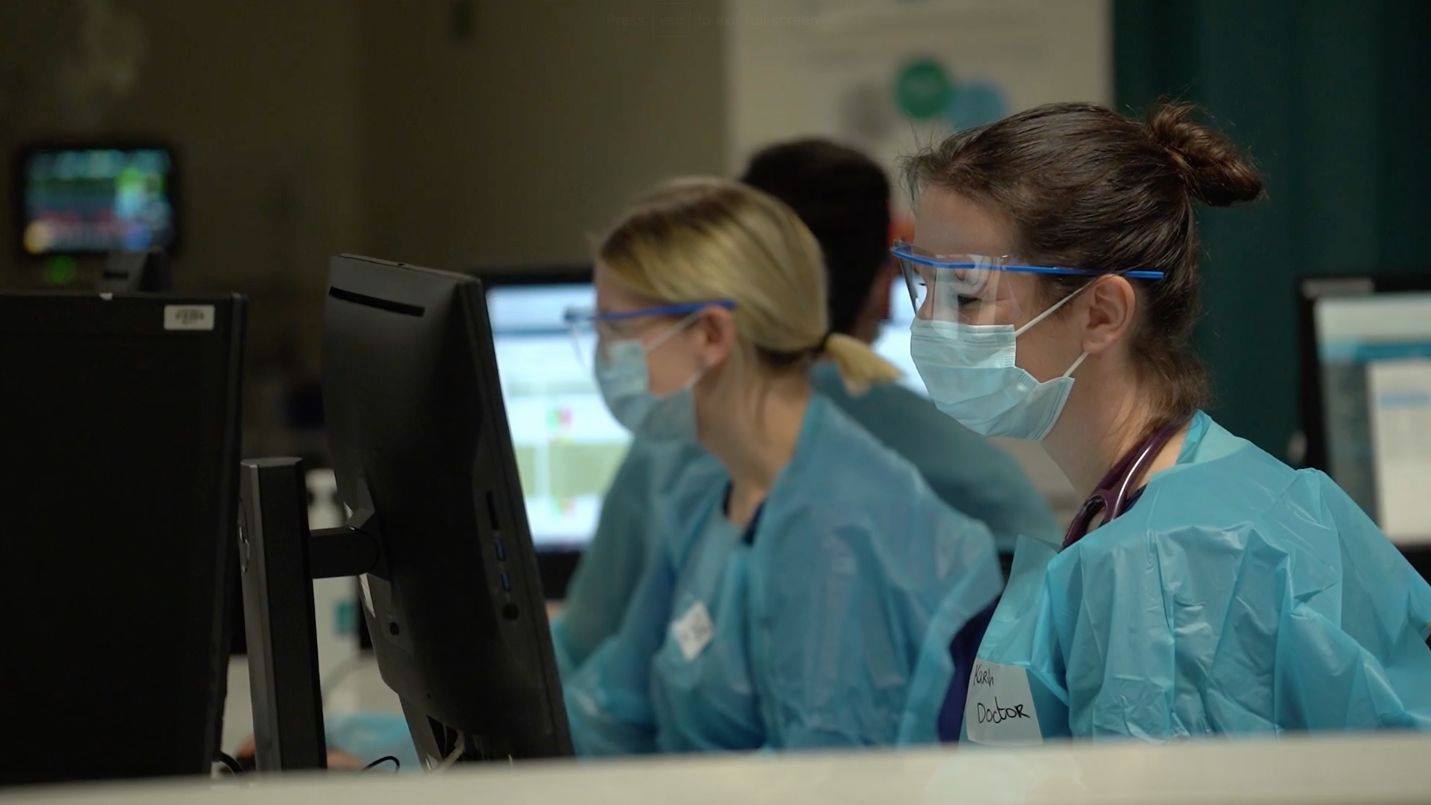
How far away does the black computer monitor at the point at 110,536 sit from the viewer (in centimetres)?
88

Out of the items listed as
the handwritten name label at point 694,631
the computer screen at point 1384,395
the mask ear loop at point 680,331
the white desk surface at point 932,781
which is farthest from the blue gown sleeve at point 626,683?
the white desk surface at point 932,781

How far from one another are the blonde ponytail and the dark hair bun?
2.42 ft

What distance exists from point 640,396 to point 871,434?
0.41 m

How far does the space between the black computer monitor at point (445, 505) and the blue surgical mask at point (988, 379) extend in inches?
16.8

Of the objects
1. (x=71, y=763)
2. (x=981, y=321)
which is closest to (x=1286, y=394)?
(x=981, y=321)

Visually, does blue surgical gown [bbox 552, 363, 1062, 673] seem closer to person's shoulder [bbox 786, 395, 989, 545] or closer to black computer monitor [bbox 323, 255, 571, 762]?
person's shoulder [bbox 786, 395, 989, 545]

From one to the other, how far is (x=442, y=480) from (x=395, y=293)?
15 cm

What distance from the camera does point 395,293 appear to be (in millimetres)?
1073

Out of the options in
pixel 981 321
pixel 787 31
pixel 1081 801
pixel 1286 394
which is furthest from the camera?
pixel 787 31

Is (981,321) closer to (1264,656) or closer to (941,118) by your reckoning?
(1264,656)

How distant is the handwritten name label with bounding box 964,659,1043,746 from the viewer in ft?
3.50

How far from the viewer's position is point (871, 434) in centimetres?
217

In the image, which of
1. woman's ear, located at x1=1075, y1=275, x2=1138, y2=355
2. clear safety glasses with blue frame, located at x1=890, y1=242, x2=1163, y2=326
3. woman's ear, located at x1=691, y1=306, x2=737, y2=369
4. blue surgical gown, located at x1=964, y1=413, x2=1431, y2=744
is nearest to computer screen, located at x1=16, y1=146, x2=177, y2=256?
woman's ear, located at x1=691, y1=306, x2=737, y2=369

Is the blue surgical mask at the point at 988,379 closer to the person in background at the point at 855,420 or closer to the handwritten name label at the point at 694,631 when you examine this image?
the handwritten name label at the point at 694,631
